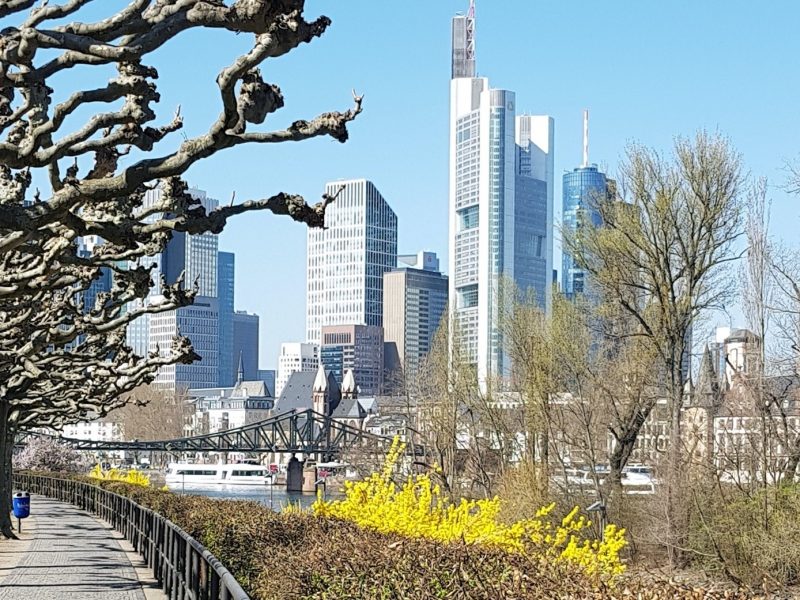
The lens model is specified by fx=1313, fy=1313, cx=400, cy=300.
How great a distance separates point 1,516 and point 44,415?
14223 mm

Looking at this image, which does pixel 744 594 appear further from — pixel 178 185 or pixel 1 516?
pixel 1 516

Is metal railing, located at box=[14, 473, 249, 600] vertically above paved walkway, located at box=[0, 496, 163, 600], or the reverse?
metal railing, located at box=[14, 473, 249, 600]

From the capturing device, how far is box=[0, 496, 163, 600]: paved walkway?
60.8ft

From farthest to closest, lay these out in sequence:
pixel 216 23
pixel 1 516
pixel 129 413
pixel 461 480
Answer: pixel 129 413 → pixel 461 480 → pixel 1 516 → pixel 216 23

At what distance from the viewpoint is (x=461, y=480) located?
52625mm

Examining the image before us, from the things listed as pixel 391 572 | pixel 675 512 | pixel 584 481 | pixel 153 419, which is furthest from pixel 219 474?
pixel 391 572

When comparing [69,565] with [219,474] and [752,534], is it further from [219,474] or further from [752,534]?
[219,474]

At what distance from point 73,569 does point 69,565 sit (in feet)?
2.88

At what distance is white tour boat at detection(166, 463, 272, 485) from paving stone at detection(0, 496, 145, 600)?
346 ft

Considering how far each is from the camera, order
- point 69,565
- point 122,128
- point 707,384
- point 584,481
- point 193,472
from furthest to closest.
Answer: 1. point 193,472
2. point 584,481
3. point 707,384
4. point 69,565
5. point 122,128

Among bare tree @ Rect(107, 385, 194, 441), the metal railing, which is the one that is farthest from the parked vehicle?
bare tree @ Rect(107, 385, 194, 441)

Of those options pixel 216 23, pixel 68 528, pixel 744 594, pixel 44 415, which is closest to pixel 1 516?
pixel 68 528

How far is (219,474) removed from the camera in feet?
470

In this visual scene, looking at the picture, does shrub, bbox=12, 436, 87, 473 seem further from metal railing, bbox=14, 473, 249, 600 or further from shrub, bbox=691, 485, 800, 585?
shrub, bbox=691, 485, 800, 585
